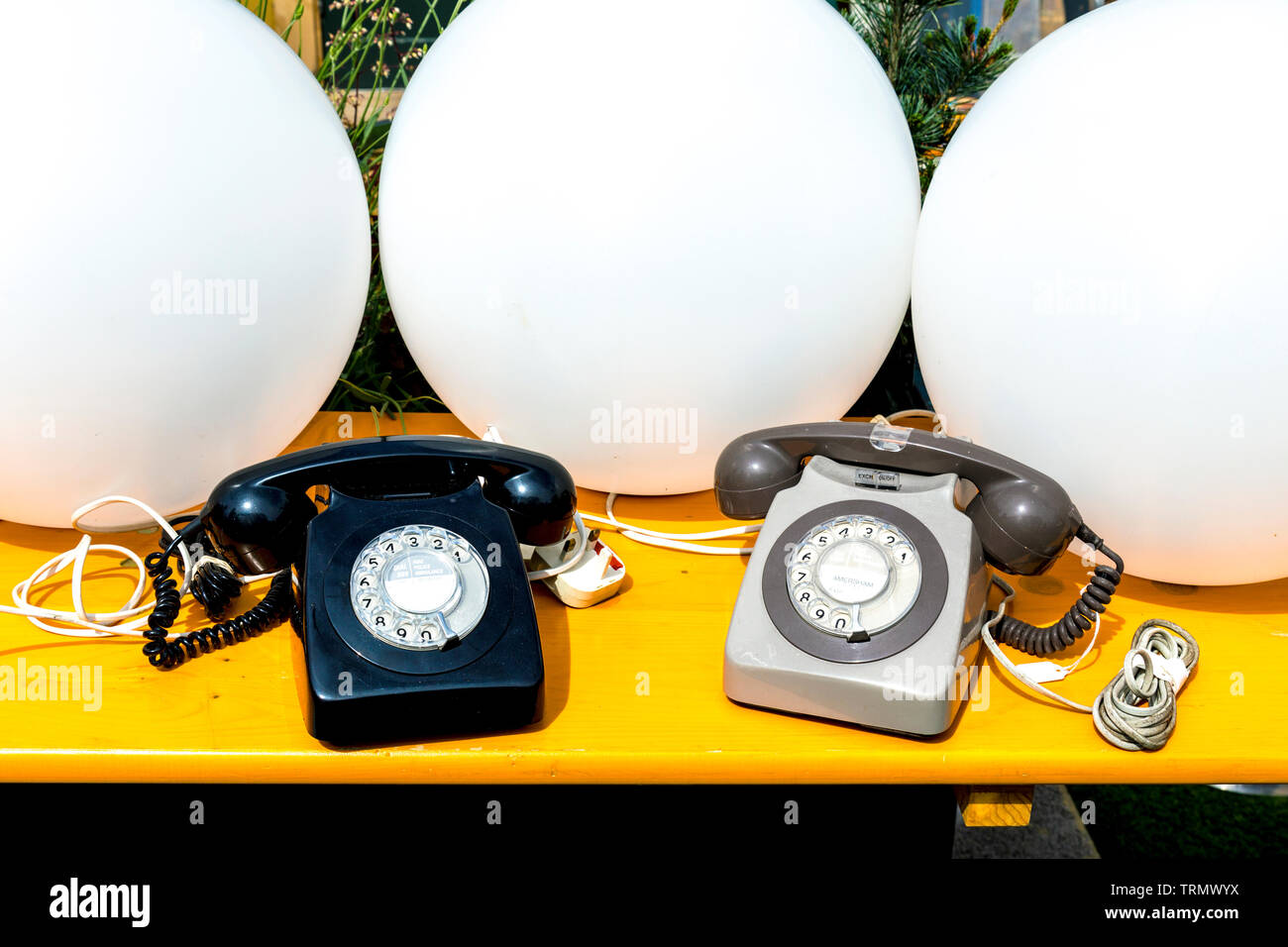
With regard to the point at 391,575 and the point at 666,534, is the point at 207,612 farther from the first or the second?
the point at 666,534

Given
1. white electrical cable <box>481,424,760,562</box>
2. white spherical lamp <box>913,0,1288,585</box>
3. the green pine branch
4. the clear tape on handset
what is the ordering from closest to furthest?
white spherical lamp <box>913,0,1288,585</box>, the clear tape on handset, white electrical cable <box>481,424,760,562</box>, the green pine branch

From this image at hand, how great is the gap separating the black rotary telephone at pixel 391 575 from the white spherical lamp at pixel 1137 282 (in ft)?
1.11

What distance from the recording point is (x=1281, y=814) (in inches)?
60.3

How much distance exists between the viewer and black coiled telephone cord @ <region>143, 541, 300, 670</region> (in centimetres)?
74

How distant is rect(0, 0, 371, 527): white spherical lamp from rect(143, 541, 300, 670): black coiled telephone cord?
3.5 inches

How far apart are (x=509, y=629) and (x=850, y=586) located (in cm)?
23

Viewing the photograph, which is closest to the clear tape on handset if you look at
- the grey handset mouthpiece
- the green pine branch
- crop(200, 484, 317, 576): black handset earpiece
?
the grey handset mouthpiece

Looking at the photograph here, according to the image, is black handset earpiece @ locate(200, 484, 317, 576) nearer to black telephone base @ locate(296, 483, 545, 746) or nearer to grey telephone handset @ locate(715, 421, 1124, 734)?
black telephone base @ locate(296, 483, 545, 746)

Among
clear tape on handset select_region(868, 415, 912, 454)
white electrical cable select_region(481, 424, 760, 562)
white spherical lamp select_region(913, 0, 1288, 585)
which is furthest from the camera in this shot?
white electrical cable select_region(481, 424, 760, 562)

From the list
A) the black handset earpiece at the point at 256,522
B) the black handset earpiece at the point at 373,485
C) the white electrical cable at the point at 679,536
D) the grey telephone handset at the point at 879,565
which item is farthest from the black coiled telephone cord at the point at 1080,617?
the black handset earpiece at the point at 256,522

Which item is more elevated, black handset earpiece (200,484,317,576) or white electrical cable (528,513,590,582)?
black handset earpiece (200,484,317,576)

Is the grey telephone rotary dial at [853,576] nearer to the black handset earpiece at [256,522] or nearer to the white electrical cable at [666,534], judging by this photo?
the white electrical cable at [666,534]

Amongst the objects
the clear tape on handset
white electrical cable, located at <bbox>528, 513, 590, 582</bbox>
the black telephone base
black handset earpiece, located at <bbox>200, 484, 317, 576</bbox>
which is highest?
the clear tape on handset

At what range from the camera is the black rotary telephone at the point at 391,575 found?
0.66 m
